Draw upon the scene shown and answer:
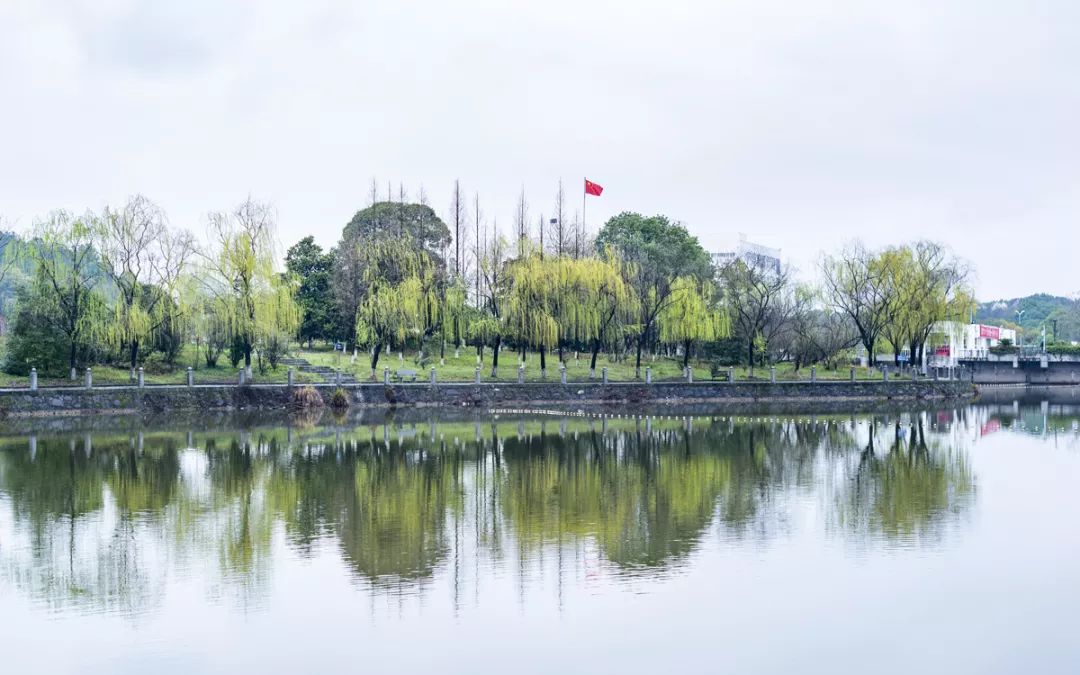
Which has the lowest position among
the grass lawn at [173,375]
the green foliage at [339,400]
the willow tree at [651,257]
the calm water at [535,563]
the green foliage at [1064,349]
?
the calm water at [535,563]

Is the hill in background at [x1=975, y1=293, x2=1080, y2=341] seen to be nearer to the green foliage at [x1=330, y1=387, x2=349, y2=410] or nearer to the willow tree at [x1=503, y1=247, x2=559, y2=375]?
the willow tree at [x1=503, y1=247, x2=559, y2=375]

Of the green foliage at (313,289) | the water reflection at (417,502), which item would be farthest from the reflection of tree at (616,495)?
the green foliage at (313,289)

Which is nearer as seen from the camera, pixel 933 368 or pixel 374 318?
pixel 374 318

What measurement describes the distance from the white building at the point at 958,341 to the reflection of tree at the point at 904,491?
34.3 meters

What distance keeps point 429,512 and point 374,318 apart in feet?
101

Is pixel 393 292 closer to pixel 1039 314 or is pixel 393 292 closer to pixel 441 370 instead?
pixel 441 370

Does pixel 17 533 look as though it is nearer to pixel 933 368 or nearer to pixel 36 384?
pixel 36 384

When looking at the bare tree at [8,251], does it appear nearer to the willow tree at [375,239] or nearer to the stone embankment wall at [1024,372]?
the willow tree at [375,239]

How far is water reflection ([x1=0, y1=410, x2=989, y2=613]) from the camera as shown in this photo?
1416cm

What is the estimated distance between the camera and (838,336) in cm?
6462

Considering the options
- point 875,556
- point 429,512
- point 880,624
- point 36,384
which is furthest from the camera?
point 36,384

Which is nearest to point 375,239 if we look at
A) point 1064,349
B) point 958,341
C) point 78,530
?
point 78,530

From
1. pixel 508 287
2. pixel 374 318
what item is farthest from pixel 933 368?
pixel 374 318

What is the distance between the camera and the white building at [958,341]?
209 feet
